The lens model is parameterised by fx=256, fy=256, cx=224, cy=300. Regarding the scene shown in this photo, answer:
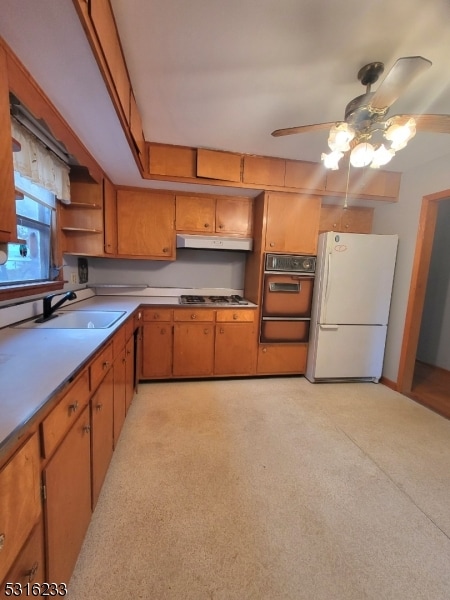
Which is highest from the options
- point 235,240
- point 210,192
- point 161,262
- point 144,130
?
point 144,130

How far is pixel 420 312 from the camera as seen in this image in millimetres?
2691

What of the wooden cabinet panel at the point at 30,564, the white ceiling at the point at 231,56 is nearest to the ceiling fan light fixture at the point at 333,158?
the white ceiling at the point at 231,56

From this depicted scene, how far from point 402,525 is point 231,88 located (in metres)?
2.67

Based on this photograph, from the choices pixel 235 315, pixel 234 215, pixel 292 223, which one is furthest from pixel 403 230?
pixel 235 315

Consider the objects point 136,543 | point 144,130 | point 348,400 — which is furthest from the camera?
point 348,400

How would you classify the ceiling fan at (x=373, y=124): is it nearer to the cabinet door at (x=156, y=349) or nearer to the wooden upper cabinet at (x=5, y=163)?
the wooden upper cabinet at (x=5, y=163)

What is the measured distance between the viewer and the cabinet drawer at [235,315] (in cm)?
281

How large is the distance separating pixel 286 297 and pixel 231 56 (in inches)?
82.4

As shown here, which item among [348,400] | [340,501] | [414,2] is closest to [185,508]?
[340,501]

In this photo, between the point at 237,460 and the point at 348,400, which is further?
the point at 348,400

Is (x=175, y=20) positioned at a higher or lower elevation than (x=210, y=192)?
higher

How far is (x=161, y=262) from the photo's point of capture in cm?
315

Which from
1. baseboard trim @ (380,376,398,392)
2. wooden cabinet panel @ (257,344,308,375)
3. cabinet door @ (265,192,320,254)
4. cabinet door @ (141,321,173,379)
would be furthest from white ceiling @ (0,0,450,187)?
baseboard trim @ (380,376,398,392)

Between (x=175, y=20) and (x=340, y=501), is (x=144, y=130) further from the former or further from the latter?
(x=340, y=501)
